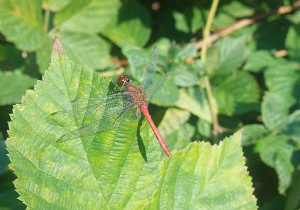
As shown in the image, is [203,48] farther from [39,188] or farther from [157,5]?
[39,188]

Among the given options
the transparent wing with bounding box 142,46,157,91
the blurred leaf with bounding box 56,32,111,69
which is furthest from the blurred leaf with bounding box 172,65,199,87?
the blurred leaf with bounding box 56,32,111,69

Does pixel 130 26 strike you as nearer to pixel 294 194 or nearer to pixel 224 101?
pixel 224 101

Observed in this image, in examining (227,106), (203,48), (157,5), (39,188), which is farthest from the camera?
(157,5)

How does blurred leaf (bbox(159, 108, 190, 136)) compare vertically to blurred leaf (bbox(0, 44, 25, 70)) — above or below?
below

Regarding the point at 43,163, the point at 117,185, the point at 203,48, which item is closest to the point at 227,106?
the point at 203,48

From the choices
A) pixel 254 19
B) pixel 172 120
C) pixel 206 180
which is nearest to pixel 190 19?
pixel 254 19

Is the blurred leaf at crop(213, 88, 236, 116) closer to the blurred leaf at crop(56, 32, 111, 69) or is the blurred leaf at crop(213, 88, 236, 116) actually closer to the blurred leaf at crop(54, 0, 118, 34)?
the blurred leaf at crop(56, 32, 111, 69)

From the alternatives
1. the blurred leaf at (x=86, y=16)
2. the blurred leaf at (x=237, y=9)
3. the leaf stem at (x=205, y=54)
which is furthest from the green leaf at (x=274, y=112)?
the blurred leaf at (x=86, y=16)
